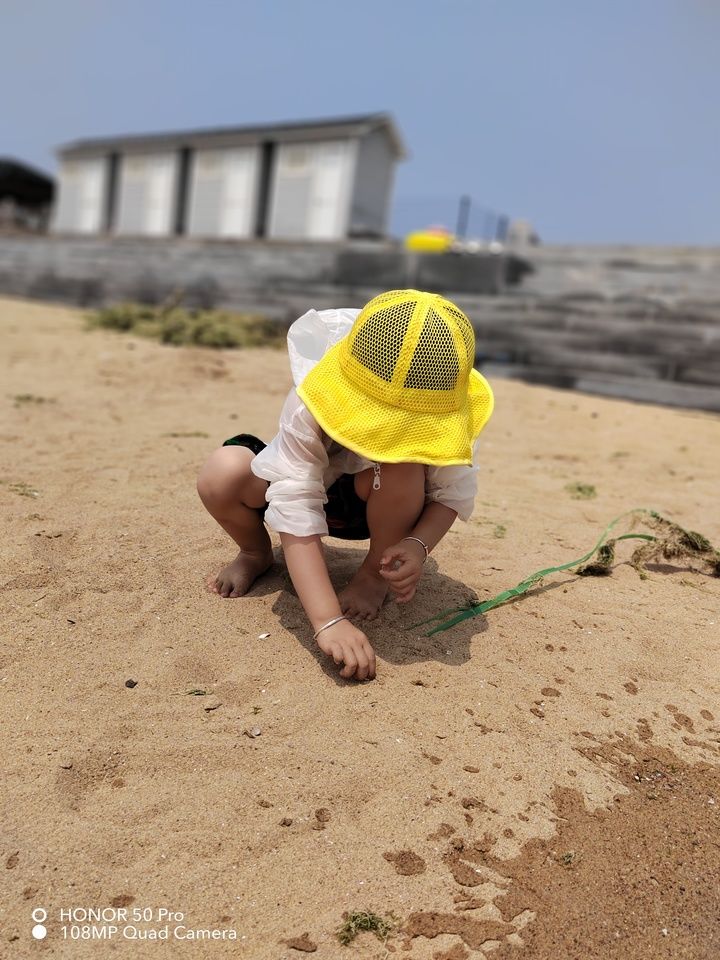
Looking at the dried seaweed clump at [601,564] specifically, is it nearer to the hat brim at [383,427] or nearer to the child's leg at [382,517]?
the child's leg at [382,517]

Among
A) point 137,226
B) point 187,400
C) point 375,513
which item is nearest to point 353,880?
point 375,513

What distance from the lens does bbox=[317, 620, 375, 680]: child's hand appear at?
1.72 m

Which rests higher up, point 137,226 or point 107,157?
point 107,157

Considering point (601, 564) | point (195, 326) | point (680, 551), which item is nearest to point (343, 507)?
point (601, 564)

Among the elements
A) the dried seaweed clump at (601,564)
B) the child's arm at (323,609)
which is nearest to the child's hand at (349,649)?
the child's arm at (323,609)

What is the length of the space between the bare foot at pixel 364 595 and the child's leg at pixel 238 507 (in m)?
0.26

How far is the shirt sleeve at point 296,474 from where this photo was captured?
179cm

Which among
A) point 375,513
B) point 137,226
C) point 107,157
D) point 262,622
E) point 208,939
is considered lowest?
point 208,939

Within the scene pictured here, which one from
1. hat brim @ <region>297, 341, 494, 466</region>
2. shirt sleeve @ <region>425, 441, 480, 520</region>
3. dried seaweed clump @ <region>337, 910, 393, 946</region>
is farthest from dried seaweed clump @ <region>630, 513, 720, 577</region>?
dried seaweed clump @ <region>337, 910, 393, 946</region>

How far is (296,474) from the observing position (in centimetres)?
181

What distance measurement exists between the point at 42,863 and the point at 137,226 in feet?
68.4

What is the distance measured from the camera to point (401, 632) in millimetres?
1994

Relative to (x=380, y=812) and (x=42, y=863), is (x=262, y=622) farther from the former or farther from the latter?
(x=42, y=863)

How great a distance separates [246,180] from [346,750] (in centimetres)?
1837
